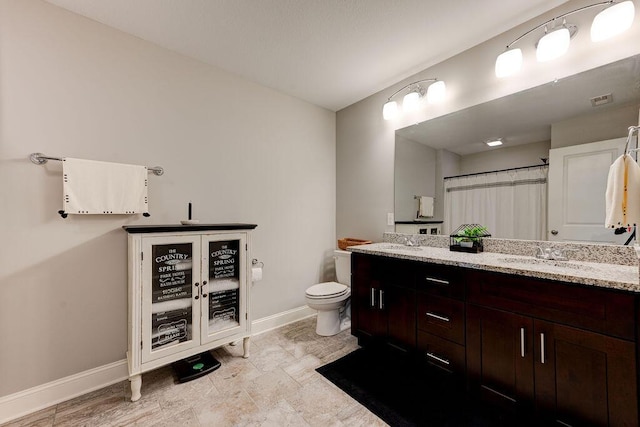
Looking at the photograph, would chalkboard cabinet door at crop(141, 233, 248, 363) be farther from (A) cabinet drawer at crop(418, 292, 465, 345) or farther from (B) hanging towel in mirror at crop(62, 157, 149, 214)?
(A) cabinet drawer at crop(418, 292, 465, 345)

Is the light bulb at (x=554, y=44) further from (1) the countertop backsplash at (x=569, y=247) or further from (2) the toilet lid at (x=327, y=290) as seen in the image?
(2) the toilet lid at (x=327, y=290)

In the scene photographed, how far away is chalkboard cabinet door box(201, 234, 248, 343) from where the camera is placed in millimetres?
1902

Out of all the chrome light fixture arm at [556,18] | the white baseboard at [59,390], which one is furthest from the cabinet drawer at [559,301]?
the white baseboard at [59,390]

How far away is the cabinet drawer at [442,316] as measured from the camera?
1.64m

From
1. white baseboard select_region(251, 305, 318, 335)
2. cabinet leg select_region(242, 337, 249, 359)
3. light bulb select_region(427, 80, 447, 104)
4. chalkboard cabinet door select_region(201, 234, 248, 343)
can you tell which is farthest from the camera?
white baseboard select_region(251, 305, 318, 335)

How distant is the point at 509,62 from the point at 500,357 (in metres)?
1.95

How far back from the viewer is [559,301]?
A: 50.3 inches

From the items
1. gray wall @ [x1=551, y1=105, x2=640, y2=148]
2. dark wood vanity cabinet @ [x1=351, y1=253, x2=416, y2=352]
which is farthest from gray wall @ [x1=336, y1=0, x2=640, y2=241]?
dark wood vanity cabinet @ [x1=351, y1=253, x2=416, y2=352]

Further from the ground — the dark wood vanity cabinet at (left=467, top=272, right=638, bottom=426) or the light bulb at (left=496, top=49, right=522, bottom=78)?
the light bulb at (left=496, top=49, right=522, bottom=78)

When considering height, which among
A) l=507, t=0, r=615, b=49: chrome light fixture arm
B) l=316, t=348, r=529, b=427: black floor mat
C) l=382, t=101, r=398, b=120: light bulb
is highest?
l=507, t=0, r=615, b=49: chrome light fixture arm

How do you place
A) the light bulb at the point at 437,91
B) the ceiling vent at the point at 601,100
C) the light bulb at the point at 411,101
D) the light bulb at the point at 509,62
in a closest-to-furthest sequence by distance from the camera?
the ceiling vent at the point at 601,100 < the light bulb at the point at 509,62 < the light bulb at the point at 437,91 < the light bulb at the point at 411,101

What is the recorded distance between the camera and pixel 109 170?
1.77 metres

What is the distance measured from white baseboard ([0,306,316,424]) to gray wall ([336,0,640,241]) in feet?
7.96

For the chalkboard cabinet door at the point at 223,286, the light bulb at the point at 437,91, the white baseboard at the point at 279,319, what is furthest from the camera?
the white baseboard at the point at 279,319
